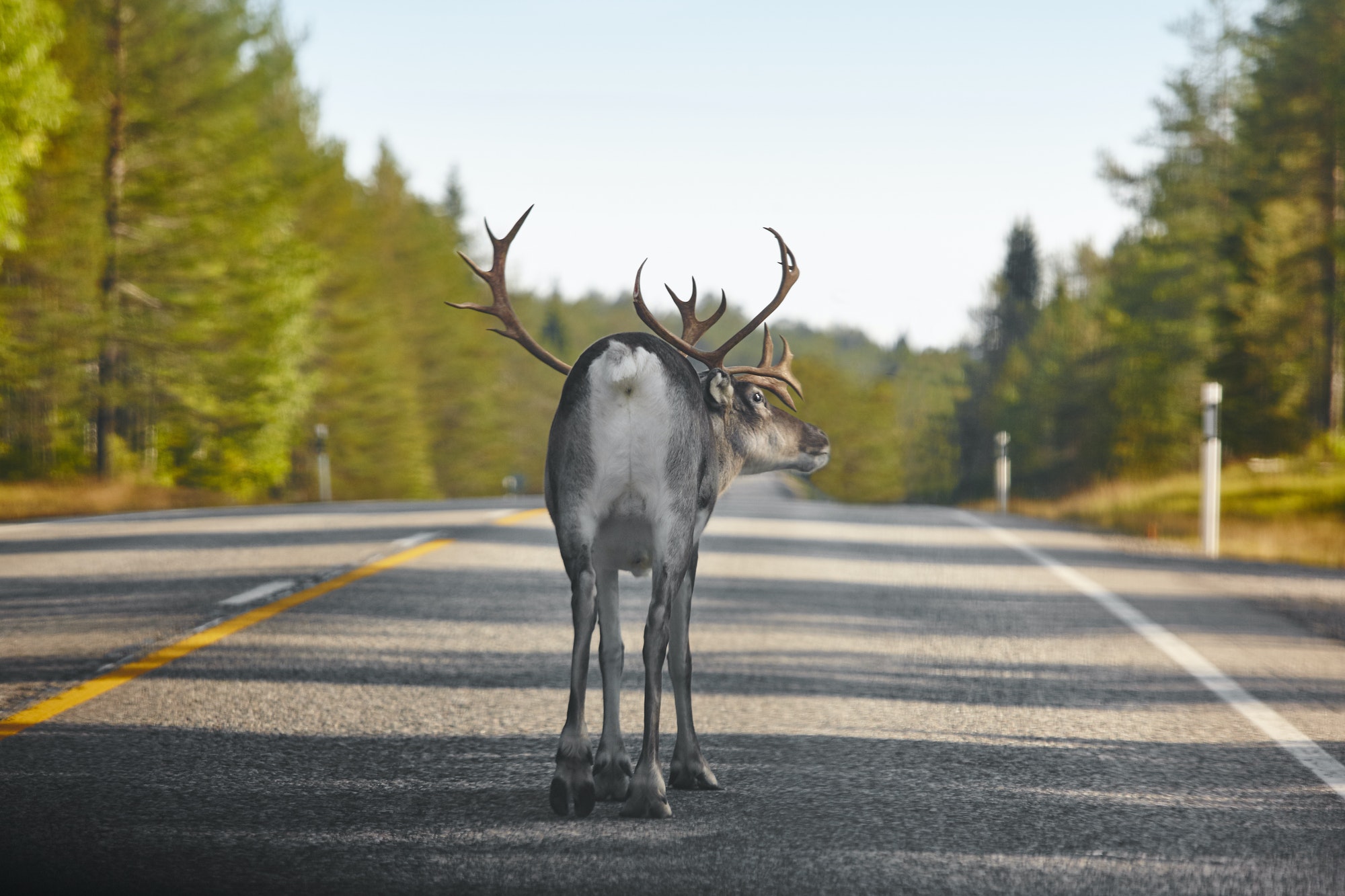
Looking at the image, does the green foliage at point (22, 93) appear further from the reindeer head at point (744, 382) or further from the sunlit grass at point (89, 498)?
the reindeer head at point (744, 382)

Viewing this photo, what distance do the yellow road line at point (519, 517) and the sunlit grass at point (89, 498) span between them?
6212mm

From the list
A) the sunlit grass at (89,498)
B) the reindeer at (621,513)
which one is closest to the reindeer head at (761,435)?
the reindeer at (621,513)

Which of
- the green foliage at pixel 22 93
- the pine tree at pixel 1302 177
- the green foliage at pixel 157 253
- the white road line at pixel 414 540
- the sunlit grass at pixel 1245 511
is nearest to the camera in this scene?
the white road line at pixel 414 540

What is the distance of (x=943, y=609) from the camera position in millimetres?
8633

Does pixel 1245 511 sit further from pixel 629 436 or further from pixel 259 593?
pixel 629 436

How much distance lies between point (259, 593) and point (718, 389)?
207 inches

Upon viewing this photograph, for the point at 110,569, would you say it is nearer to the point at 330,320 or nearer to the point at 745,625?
the point at 745,625

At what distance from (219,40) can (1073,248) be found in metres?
76.0

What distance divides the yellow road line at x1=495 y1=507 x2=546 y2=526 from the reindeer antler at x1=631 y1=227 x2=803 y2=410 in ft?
30.8

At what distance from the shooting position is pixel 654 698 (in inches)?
149

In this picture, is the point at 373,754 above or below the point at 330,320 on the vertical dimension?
below

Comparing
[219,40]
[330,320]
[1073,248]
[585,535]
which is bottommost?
[585,535]

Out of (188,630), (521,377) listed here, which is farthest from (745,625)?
(521,377)

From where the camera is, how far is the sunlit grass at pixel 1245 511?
45.0 feet
